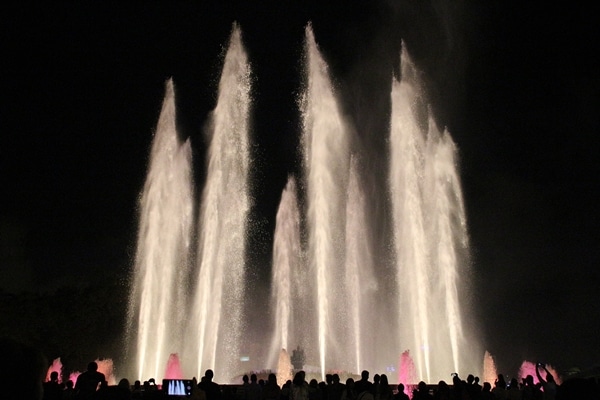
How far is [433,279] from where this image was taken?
38156mm

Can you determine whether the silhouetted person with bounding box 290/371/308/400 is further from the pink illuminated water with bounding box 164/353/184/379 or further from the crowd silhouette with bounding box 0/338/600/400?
the pink illuminated water with bounding box 164/353/184/379

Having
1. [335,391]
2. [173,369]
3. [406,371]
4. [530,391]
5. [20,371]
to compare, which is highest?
[173,369]

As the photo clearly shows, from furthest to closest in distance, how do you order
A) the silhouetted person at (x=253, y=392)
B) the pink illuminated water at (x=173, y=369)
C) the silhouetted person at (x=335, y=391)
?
the pink illuminated water at (x=173, y=369) → the silhouetted person at (x=335, y=391) → the silhouetted person at (x=253, y=392)

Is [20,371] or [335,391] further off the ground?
[20,371]

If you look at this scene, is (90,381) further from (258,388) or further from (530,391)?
(530,391)

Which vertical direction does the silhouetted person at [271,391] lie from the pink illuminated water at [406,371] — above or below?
below

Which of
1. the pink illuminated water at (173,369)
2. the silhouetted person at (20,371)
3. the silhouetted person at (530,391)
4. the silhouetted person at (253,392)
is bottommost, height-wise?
the silhouetted person at (530,391)

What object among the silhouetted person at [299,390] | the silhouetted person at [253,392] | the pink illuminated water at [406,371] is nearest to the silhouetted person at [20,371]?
the silhouetted person at [299,390]

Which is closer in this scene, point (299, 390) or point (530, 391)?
point (299, 390)

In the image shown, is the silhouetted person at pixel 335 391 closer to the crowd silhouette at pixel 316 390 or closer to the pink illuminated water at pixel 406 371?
the crowd silhouette at pixel 316 390

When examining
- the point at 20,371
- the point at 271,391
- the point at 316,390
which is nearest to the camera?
the point at 20,371

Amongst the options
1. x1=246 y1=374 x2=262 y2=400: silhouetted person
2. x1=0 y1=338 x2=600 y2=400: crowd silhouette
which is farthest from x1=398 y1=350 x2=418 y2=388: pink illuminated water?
x1=246 y1=374 x2=262 y2=400: silhouetted person

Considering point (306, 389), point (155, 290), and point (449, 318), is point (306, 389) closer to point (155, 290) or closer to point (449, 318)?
point (155, 290)

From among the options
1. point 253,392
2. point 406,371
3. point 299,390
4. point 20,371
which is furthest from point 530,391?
point 406,371
